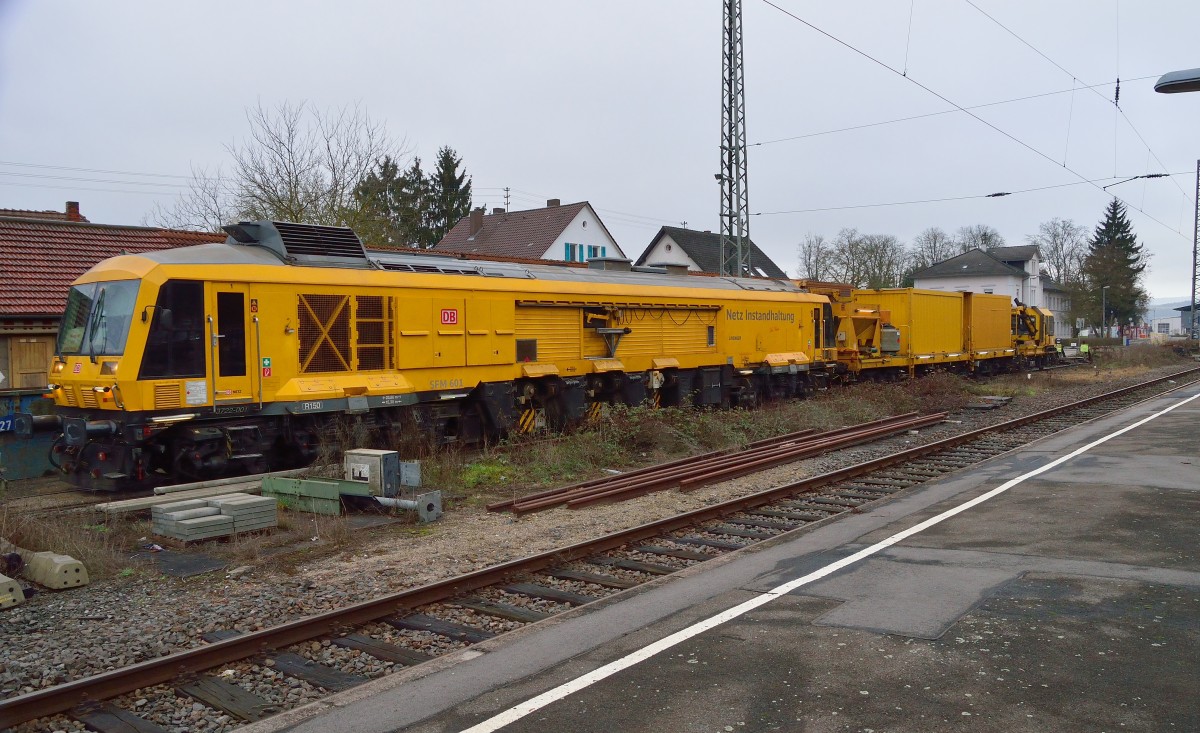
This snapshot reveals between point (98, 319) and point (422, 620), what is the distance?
7490mm

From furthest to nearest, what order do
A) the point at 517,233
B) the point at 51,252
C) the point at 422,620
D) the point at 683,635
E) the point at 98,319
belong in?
the point at 517,233 → the point at 51,252 → the point at 98,319 → the point at 422,620 → the point at 683,635

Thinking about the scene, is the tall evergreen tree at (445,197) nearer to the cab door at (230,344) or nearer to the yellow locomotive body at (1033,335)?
the yellow locomotive body at (1033,335)

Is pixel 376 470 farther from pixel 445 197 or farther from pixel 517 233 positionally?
pixel 445 197

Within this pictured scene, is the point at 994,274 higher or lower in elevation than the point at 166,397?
higher

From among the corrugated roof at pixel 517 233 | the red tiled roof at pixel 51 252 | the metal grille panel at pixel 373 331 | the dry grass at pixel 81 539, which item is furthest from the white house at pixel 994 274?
the dry grass at pixel 81 539

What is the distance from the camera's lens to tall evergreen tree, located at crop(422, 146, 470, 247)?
58.9m

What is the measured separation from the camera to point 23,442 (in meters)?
12.7

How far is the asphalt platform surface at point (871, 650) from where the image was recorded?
4496mm

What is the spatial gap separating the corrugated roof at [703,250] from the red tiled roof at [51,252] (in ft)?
137

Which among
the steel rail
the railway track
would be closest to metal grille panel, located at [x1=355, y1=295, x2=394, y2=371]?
the steel rail

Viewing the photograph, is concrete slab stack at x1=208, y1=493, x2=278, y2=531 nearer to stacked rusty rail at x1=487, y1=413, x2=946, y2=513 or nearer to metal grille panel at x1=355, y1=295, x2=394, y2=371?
stacked rusty rail at x1=487, y1=413, x2=946, y2=513

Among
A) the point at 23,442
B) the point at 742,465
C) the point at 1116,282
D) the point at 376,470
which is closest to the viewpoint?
the point at 376,470

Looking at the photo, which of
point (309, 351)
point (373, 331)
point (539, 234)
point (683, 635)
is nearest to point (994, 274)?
point (539, 234)

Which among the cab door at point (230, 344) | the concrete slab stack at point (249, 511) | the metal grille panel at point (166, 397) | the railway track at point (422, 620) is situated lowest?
the railway track at point (422, 620)
